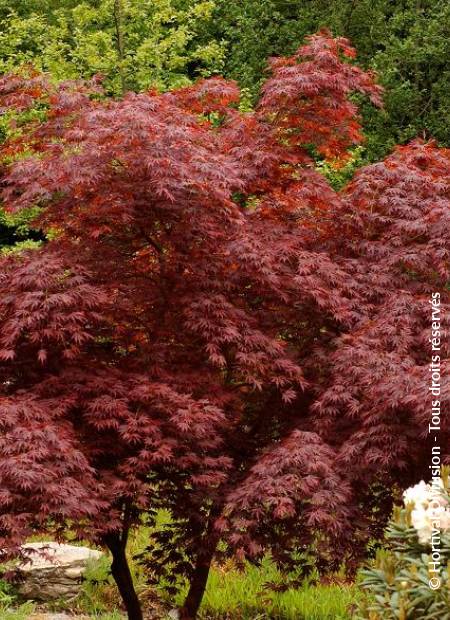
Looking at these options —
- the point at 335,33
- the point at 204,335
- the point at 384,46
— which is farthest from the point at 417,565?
the point at 384,46

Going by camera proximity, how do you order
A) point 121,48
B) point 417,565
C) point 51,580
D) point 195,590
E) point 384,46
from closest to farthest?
point 417,565 → point 195,590 → point 51,580 → point 121,48 → point 384,46

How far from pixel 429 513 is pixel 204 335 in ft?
7.36

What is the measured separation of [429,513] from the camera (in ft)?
11.3

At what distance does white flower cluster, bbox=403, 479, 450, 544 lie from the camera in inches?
136

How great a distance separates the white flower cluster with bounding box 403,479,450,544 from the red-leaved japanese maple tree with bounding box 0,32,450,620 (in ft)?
4.07

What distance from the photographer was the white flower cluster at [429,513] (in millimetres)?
3443

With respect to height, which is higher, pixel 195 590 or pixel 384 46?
pixel 384 46

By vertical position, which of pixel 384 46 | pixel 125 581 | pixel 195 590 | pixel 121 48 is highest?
pixel 121 48

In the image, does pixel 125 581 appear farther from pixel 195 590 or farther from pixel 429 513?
pixel 429 513

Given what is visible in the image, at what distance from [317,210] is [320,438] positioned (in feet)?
6.46

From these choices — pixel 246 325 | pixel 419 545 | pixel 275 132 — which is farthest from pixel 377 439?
pixel 275 132

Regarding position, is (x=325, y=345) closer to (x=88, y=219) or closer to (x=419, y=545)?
(x=88, y=219)

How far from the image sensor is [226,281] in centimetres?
575

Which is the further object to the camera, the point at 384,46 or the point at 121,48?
the point at 384,46
